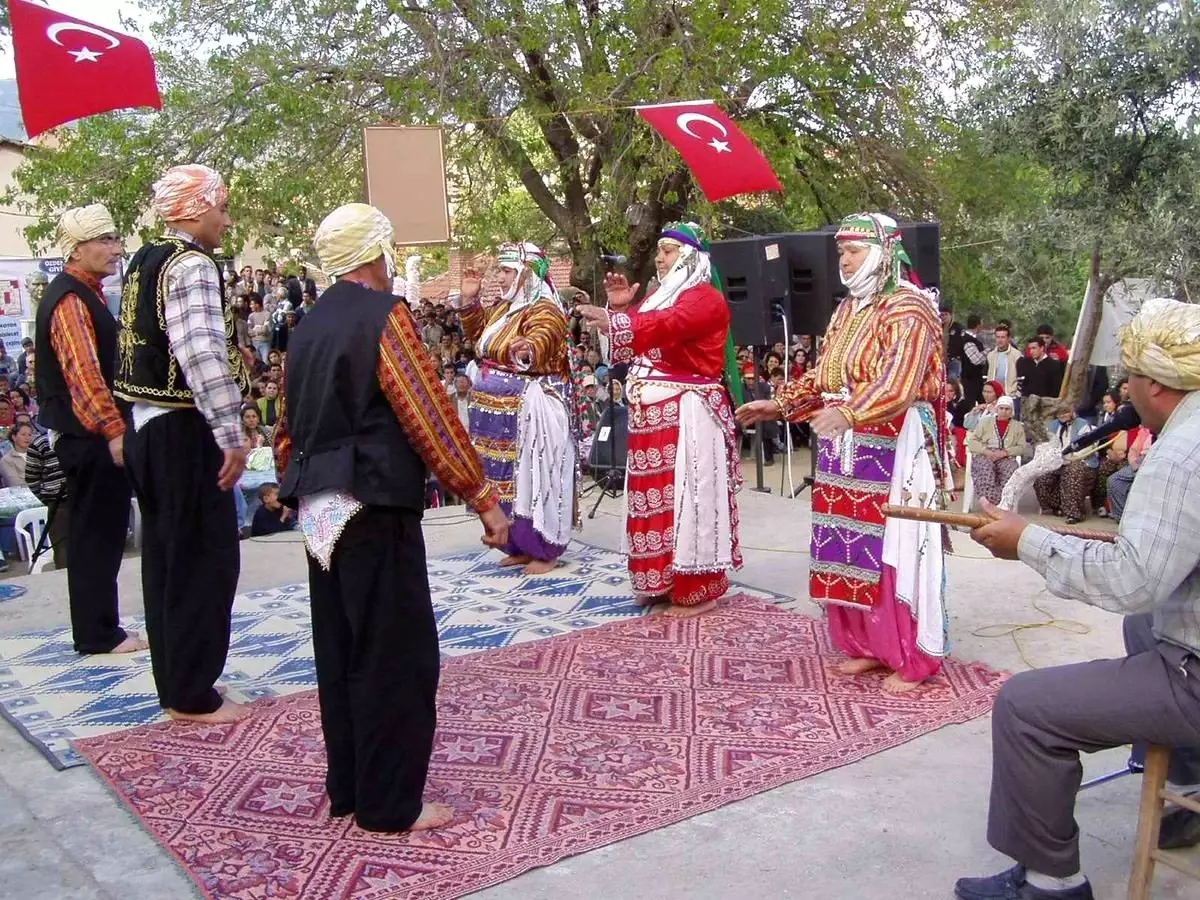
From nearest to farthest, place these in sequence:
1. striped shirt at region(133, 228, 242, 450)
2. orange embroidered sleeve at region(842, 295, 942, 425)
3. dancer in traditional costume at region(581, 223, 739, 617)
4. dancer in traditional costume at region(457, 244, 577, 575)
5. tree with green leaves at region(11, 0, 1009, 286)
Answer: striped shirt at region(133, 228, 242, 450) → orange embroidered sleeve at region(842, 295, 942, 425) → dancer in traditional costume at region(581, 223, 739, 617) → dancer in traditional costume at region(457, 244, 577, 575) → tree with green leaves at region(11, 0, 1009, 286)

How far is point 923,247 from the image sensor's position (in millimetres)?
8070

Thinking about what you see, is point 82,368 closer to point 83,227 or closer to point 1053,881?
point 83,227

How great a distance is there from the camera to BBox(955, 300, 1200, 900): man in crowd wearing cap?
243 cm

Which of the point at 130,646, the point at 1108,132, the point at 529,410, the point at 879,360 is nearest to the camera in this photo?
the point at 879,360

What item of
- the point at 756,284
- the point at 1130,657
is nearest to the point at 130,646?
the point at 1130,657

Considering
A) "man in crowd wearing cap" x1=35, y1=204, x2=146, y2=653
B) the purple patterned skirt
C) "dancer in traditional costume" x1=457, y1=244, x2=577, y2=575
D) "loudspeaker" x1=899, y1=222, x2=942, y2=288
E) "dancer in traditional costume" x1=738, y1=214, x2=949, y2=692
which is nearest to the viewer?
"dancer in traditional costume" x1=738, y1=214, x2=949, y2=692

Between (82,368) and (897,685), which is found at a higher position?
(82,368)

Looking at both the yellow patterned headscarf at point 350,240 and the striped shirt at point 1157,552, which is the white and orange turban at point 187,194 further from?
the striped shirt at point 1157,552

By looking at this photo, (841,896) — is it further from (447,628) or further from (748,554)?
(748,554)

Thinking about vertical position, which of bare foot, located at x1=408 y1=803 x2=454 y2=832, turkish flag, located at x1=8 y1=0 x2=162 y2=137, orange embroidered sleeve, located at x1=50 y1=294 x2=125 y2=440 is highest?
turkish flag, located at x1=8 y1=0 x2=162 y2=137

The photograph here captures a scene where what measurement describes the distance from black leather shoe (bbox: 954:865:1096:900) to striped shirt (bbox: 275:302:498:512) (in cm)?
156

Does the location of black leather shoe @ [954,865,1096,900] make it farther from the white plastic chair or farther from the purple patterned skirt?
the white plastic chair

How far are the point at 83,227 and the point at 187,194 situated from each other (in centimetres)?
97

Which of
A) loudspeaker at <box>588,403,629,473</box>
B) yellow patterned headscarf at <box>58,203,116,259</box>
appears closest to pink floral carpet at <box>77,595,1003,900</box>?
yellow patterned headscarf at <box>58,203,116,259</box>
